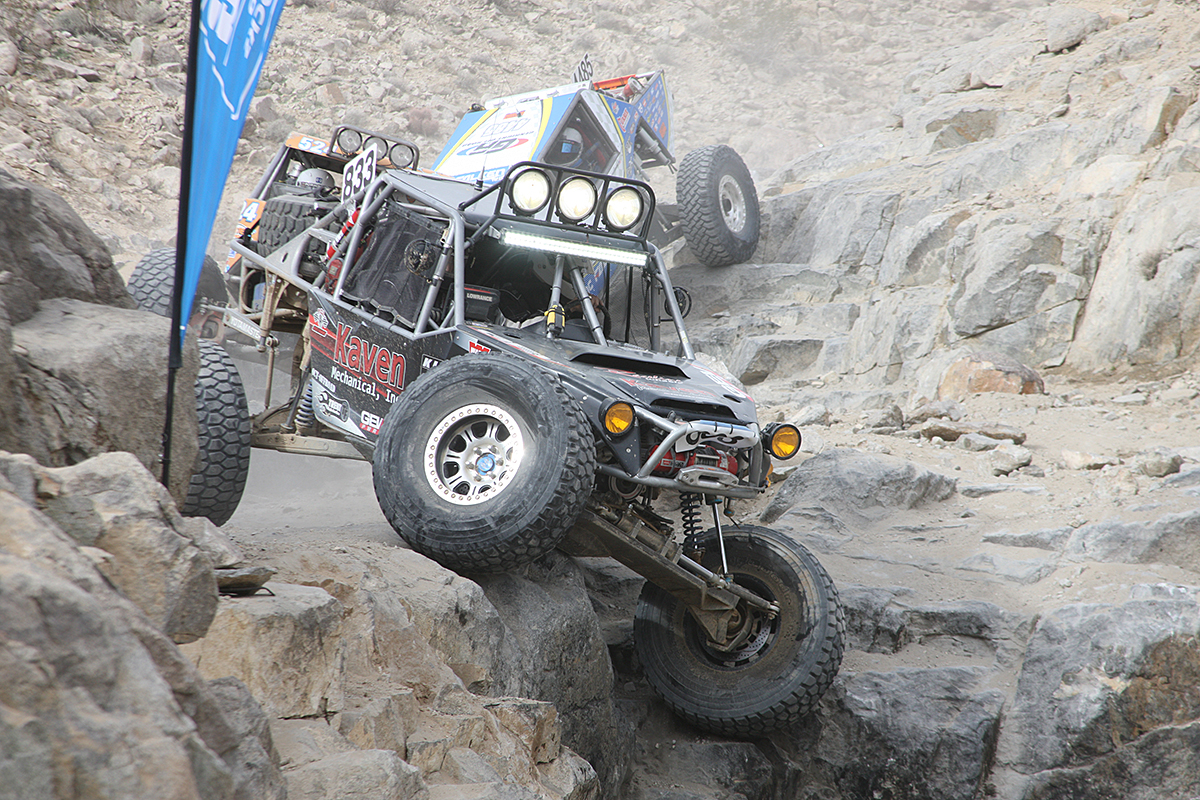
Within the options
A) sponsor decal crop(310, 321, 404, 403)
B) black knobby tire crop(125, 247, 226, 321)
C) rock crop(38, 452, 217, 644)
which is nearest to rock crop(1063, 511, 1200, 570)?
sponsor decal crop(310, 321, 404, 403)

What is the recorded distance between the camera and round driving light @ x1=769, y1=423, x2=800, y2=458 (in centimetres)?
400

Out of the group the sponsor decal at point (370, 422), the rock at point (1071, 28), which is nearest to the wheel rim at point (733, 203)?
the rock at point (1071, 28)

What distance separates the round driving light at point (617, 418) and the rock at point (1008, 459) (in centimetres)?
351

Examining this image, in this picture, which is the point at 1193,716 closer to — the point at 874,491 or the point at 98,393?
the point at 874,491

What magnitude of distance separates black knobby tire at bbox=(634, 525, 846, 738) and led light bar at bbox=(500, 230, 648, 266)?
161cm

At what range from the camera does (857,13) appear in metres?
26.3

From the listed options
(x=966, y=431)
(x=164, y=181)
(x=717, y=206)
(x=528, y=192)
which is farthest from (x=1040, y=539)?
(x=164, y=181)

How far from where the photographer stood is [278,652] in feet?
6.65

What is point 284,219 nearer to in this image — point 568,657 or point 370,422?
point 370,422

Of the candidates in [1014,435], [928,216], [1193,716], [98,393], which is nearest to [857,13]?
[928,216]

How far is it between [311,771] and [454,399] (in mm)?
2059

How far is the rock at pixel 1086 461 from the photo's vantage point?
549cm

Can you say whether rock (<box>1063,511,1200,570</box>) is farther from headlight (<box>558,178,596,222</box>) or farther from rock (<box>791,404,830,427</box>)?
headlight (<box>558,178,596,222</box>)

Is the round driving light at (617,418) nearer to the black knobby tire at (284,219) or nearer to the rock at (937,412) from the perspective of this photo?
the black knobby tire at (284,219)
